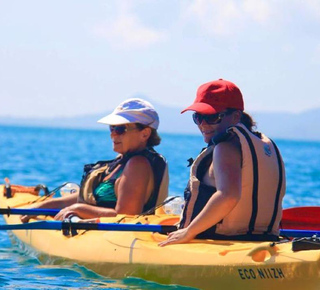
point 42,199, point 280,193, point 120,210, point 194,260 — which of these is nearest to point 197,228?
point 194,260

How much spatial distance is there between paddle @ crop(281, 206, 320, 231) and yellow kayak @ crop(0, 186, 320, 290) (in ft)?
3.22

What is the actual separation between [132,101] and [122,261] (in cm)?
160

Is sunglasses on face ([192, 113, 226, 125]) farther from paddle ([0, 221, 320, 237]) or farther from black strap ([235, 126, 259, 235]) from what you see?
paddle ([0, 221, 320, 237])

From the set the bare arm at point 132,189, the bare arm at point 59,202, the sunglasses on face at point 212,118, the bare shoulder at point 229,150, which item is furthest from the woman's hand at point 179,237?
the bare arm at point 59,202

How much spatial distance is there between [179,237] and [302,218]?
5.80 feet

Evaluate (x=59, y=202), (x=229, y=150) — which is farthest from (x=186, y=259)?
(x=59, y=202)

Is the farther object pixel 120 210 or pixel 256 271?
pixel 120 210

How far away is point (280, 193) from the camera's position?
6633 millimetres

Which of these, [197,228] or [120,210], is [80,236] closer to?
[120,210]

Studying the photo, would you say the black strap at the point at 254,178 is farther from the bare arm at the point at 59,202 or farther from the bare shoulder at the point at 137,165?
the bare arm at the point at 59,202

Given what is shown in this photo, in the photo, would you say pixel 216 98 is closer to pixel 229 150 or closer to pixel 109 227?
pixel 229 150

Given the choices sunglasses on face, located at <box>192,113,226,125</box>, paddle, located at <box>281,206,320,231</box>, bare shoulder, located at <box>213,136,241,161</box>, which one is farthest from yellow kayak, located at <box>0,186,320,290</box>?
paddle, located at <box>281,206,320,231</box>

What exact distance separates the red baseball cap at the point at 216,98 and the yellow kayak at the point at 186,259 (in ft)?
2.94

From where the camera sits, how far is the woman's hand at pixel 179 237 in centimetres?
662
